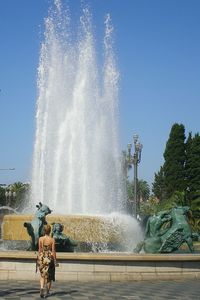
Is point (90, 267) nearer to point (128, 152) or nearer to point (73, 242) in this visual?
point (73, 242)

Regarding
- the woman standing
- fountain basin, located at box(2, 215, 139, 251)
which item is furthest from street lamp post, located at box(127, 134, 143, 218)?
the woman standing

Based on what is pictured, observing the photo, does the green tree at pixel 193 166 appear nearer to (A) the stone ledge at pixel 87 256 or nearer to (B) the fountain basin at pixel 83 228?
(B) the fountain basin at pixel 83 228

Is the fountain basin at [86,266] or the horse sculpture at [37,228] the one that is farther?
the horse sculpture at [37,228]

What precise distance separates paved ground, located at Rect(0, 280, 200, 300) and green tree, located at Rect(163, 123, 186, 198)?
131 ft

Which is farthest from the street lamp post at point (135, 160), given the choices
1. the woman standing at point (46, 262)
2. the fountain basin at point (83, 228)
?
the woman standing at point (46, 262)

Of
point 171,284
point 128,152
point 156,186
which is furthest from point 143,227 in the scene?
point 156,186

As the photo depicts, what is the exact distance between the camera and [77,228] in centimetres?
1506

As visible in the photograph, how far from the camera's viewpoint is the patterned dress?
31.2ft

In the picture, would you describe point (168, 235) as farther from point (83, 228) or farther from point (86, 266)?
point (86, 266)

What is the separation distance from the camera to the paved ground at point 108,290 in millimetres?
9828

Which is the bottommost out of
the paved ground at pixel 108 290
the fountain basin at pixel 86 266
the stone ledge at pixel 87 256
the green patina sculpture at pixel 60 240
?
the paved ground at pixel 108 290

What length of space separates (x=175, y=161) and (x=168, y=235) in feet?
129

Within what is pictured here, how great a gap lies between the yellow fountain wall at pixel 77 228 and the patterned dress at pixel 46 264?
5.41m

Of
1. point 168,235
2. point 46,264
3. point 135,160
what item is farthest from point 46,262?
point 135,160
